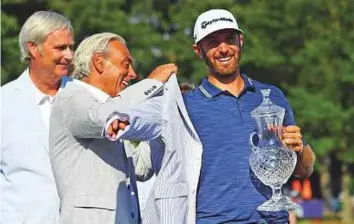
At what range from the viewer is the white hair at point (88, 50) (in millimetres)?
4023

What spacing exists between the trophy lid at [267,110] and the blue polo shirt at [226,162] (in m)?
0.09

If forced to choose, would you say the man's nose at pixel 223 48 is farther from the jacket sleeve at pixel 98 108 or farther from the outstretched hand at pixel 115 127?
the outstretched hand at pixel 115 127

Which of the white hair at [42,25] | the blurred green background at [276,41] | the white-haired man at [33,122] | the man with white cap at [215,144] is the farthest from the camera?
the blurred green background at [276,41]

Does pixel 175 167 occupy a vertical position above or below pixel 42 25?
below

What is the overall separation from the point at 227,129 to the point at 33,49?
1.42 metres

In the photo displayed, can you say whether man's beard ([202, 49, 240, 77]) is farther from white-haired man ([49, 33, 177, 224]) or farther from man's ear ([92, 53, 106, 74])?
man's ear ([92, 53, 106, 74])

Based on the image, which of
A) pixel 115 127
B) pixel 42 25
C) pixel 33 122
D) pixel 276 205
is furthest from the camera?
pixel 42 25

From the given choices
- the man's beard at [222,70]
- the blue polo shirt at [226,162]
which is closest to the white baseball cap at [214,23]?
the man's beard at [222,70]

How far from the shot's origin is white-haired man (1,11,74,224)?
4691 mm

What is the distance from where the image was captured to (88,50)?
159 inches

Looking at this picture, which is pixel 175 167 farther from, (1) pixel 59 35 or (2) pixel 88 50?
(1) pixel 59 35

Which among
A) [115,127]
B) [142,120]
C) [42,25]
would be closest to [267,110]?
[142,120]

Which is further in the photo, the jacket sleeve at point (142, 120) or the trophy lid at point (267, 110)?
the trophy lid at point (267, 110)

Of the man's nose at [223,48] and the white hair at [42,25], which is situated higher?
the white hair at [42,25]
